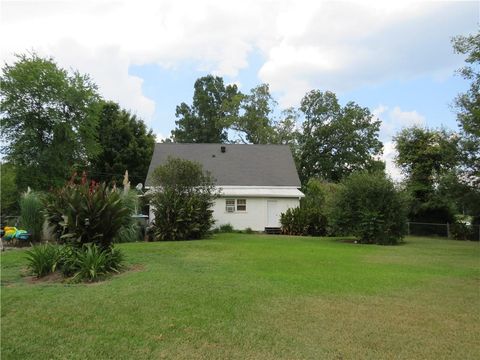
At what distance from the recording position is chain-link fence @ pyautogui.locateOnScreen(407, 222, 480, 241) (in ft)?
89.0

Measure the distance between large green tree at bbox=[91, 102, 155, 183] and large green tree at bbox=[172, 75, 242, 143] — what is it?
15.5 metres

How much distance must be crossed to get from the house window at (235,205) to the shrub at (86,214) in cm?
1630

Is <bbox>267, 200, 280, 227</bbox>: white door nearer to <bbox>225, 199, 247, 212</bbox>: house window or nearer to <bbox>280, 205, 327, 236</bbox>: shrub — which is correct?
<bbox>225, 199, 247, 212</bbox>: house window

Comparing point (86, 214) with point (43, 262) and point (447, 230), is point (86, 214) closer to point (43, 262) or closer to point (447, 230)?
point (43, 262)

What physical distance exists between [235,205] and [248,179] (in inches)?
86.6

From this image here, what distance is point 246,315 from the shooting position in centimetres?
637

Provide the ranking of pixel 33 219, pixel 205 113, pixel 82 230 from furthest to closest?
pixel 205 113
pixel 33 219
pixel 82 230

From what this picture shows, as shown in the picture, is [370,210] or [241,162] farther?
[241,162]

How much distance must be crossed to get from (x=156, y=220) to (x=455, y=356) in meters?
16.1

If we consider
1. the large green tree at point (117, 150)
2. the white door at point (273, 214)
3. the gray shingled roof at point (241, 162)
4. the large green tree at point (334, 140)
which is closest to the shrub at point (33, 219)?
the gray shingled roof at point (241, 162)

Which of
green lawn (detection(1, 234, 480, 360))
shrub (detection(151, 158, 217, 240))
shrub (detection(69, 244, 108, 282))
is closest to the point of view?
green lawn (detection(1, 234, 480, 360))

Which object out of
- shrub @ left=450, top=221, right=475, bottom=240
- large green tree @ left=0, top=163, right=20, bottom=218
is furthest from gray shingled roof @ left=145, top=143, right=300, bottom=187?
large green tree @ left=0, top=163, right=20, bottom=218

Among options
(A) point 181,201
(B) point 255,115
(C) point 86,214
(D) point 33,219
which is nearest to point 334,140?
(B) point 255,115

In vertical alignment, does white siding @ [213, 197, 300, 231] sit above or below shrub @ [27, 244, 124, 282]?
above
